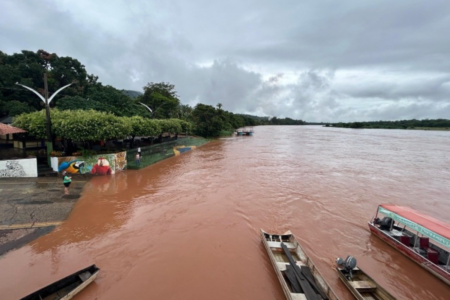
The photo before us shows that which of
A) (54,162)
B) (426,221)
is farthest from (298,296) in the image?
(54,162)

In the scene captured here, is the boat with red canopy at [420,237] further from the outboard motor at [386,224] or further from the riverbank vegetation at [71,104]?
the riverbank vegetation at [71,104]

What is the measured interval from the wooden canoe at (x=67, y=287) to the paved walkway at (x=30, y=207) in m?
3.71

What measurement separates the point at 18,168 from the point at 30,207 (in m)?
5.81

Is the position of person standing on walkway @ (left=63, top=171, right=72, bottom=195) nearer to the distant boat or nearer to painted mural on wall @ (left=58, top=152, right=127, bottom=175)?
painted mural on wall @ (left=58, top=152, right=127, bottom=175)

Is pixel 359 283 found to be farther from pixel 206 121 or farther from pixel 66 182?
pixel 206 121

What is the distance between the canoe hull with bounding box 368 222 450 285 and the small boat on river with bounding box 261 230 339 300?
4.17 metres

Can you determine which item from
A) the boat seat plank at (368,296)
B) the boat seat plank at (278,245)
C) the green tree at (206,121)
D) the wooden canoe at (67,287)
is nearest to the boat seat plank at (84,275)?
the wooden canoe at (67,287)

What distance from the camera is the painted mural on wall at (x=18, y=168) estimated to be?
14.4m

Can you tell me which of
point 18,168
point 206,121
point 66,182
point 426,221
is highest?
point 206,121

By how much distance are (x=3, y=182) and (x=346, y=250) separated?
19.2 m

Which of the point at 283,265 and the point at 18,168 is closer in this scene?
the point at 283,265

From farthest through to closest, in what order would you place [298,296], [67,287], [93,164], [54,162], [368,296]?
[93,164] → [54,162] → [368,296] → [67,287] → [298,296]

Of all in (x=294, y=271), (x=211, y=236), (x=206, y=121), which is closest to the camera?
(x=294, y=271)

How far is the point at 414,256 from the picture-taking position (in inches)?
325
